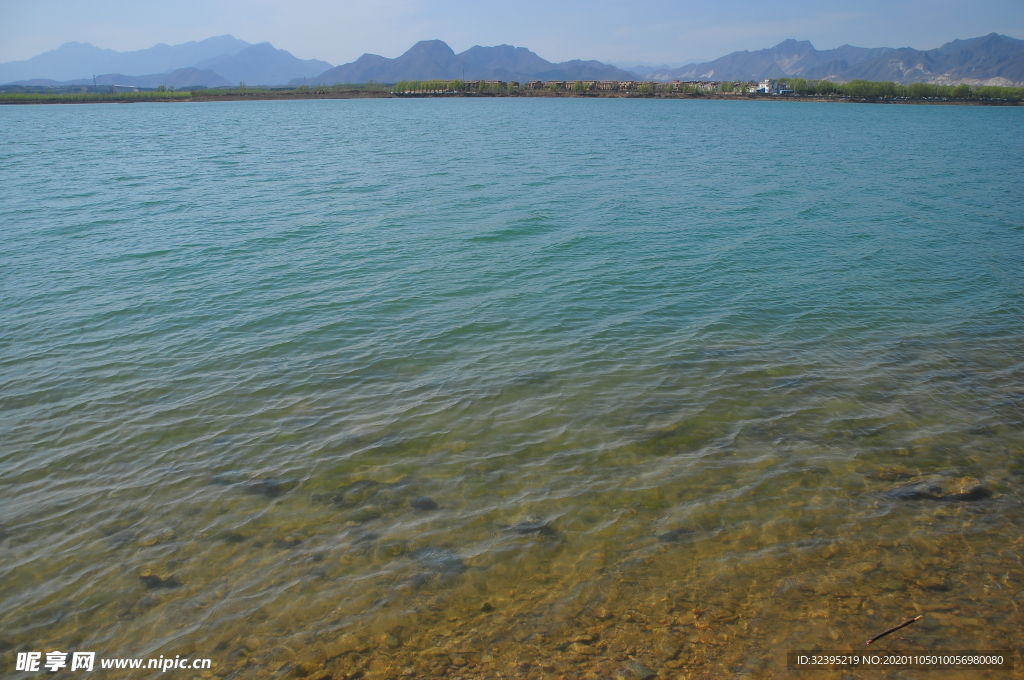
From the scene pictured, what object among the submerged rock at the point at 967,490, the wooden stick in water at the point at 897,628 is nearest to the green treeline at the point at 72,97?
the submerged rock at the point at 967,490

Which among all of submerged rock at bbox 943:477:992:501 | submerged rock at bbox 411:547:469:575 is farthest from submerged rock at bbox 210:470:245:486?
submerged rock at bbox 943:477:992:501

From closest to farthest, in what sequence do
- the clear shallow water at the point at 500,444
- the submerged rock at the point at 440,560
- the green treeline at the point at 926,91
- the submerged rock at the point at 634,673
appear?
the submerged rock at the point at 634,673 < the clear shallow water at the point at 500,444 < the submerged rock at the point at 440,560 < the green treeline at the point at 926,91

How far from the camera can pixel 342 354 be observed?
43.0 ft

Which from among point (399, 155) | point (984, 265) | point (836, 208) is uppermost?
point (399, 155)

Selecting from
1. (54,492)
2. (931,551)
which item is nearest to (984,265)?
(931,551)

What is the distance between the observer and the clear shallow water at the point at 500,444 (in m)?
6.34

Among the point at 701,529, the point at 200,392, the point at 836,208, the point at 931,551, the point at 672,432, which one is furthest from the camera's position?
the point at 836,208

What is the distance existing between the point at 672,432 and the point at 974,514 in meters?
4.34

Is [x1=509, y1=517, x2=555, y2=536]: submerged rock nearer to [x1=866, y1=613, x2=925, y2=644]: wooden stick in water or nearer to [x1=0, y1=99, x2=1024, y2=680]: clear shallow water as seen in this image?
[x1=0, y1=99, x2=1024, y2=680]: clear shallow water

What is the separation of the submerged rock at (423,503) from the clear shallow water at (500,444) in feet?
0.25

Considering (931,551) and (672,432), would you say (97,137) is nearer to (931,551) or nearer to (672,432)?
(672,432)

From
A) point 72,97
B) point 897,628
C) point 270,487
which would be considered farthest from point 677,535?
point 72,97

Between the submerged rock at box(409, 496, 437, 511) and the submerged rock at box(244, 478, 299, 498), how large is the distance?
6.34ft

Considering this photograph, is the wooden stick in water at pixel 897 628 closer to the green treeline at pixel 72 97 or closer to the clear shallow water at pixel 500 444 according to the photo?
the clear shallow water at pixel 500 444
